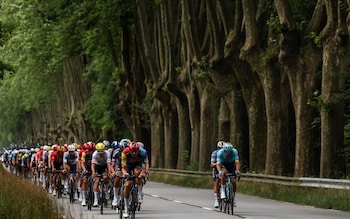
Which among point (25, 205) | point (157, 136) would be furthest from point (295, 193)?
point (157, 136)

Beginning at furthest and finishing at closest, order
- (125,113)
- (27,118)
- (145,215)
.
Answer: (27,118) < (125,113) < (145,215)

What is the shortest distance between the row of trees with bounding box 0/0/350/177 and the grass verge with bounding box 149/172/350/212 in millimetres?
830

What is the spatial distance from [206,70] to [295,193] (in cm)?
1203

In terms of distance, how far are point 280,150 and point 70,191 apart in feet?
24.1

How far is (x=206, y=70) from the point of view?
38000 mm

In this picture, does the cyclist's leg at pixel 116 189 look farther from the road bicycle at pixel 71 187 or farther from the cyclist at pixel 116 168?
the road bicycle at pixel 71 187

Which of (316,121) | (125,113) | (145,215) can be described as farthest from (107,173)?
(125,113)

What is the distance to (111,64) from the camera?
2352 inches

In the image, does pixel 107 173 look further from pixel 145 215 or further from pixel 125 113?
pixel 125 113

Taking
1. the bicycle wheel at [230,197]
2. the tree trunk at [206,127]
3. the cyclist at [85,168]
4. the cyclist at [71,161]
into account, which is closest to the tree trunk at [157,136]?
the tree trunk at [206,127]

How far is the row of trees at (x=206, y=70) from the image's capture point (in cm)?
2805

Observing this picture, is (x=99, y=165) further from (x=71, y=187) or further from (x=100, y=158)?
(x=71, y=187)

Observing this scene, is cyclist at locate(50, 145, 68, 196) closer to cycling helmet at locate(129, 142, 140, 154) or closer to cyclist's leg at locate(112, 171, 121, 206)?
cyclist's leg at locate(112, 171, 121, 206)

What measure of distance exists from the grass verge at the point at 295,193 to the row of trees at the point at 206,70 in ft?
2.72
